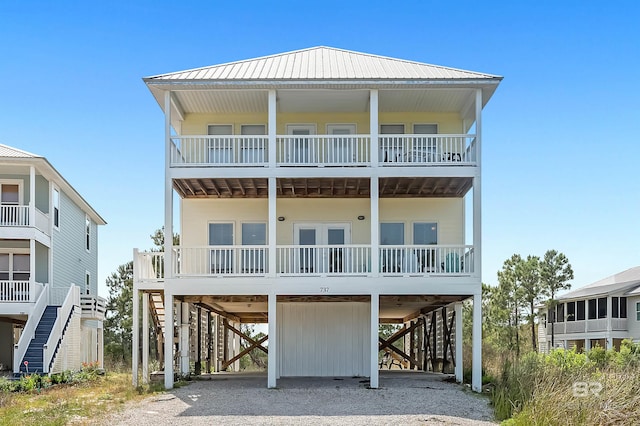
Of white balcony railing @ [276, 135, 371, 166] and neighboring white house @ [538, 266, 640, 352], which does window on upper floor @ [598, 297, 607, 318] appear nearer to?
neighboring white house @ [538, 266, 640, 352]

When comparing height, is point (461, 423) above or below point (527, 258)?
below

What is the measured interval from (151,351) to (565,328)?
2649 cm

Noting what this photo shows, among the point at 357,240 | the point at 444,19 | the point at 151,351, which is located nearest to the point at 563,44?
the point at 444,19

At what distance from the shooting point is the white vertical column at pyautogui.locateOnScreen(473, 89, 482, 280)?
2292 cm

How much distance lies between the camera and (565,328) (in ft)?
167

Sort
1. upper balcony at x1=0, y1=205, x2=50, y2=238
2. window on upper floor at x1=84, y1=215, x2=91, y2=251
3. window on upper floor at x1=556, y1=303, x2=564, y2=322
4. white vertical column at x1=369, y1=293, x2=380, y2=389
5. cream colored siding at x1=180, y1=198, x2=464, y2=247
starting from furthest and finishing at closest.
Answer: window on upper floor at x1=556, y1=303, x2=564, y2=322
window on upper floor at x1=84, y1=215, x2=91, y2=251
upper balcony at x1=0, y1=205, x2=50, y2=238
cream colored siding at x1=180, y1=198, x2=464, y2=247
white vertical column at x1=369, y1=293, x2=380, y2=389

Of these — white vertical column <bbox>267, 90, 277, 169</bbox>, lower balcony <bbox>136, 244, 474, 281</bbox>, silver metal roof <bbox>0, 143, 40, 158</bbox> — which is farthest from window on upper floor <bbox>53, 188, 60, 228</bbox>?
white vertical column <bbox>267, 90, 277, 169</bbox>

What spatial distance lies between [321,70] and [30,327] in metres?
15.0

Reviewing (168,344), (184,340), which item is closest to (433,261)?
(184,340)

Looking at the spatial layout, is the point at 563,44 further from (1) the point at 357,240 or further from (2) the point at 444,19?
(1) the point at 357,240

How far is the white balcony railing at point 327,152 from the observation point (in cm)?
2344

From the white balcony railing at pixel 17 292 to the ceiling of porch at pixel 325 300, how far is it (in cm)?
697

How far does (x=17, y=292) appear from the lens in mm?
30219

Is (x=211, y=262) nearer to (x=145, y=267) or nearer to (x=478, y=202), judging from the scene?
(x=145, y=267)
